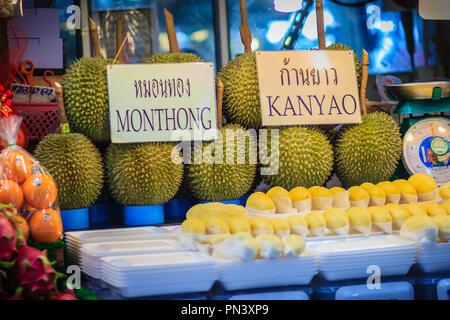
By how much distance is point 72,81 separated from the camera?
1.53 meters

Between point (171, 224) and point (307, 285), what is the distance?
22.6 inches

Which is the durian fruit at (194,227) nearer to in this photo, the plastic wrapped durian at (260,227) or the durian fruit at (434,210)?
the plastic wrapped durian at (260,227)

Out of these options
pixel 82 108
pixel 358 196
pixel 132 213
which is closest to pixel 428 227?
pixel 358 196

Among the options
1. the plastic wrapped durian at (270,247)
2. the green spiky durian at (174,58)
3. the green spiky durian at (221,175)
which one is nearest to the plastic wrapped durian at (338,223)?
the plastic wrapped durian at (270,247)

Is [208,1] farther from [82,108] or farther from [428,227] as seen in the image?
[428,227]

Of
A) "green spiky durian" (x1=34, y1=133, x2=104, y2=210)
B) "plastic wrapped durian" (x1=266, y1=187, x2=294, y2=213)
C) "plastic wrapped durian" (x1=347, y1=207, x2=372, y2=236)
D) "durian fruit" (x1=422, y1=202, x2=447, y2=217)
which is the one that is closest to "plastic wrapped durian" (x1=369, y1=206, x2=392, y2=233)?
"plastic wrapped durian" (x1=347, y1=207, x2=372, y2=236)

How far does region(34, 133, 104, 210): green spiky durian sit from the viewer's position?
144 cm

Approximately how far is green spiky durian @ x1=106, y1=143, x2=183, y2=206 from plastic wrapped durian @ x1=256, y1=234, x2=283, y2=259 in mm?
584

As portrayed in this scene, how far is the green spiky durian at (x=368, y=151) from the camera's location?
5.39 feet

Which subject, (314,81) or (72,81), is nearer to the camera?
(72,81)

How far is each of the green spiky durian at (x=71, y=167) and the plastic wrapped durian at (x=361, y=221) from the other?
2.77ft

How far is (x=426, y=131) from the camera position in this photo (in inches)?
67.3

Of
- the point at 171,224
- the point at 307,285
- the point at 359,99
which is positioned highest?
the point at 359,99

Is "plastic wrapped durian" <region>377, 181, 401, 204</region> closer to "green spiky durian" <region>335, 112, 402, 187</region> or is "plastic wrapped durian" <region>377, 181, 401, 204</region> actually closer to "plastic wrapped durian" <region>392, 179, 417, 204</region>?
"plastic wrapped durian" <region>392, 179, 417, 204</region>
